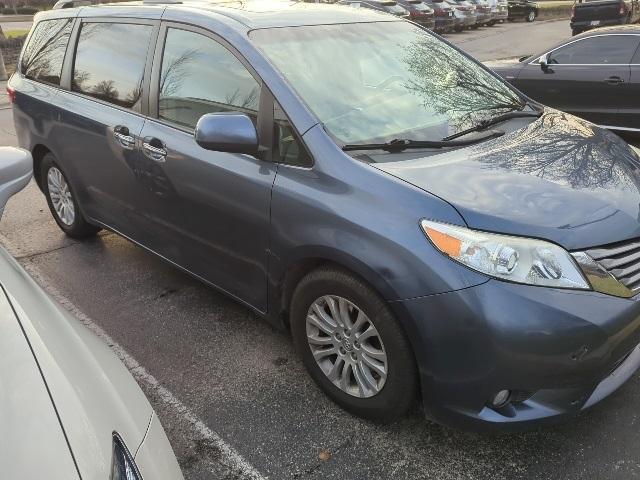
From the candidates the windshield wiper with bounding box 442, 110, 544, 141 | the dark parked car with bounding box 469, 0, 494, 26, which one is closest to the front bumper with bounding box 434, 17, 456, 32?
the dark parked car with bounding box 469, 0, 494, 26

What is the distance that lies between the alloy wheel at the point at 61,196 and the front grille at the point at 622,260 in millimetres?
3785

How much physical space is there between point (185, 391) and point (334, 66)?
1.78 m

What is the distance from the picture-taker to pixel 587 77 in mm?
6887

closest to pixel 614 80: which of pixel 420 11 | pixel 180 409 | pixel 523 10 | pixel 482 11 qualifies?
pixel 180 409

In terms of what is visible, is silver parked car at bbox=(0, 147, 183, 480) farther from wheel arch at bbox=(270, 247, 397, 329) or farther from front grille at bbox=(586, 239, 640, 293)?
front grille at bbox=(586, 239, 640, 293)

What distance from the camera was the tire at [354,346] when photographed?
93.1 inches

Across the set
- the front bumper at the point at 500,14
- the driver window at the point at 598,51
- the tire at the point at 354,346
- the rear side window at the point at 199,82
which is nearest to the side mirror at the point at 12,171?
the rear side window at the point at 199,82

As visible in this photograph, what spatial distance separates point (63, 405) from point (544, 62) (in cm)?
708

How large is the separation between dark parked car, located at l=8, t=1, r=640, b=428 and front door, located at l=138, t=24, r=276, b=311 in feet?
0.04

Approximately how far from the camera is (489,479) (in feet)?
Answer: 7.65

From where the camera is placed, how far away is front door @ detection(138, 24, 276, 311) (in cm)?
287

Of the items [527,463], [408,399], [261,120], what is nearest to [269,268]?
[261,120]

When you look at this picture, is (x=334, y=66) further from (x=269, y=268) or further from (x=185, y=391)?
(x=185, y=391)

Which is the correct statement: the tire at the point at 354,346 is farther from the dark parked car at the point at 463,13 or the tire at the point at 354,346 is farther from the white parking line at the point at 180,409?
the dark parked car at the point at 463,13
